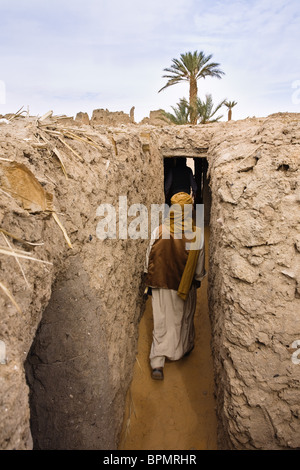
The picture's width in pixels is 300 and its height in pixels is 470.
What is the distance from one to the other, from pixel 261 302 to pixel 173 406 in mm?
1783

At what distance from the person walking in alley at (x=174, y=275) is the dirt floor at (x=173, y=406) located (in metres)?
0.16

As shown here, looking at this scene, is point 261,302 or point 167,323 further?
point 167,323

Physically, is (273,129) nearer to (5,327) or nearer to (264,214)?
(264,214)

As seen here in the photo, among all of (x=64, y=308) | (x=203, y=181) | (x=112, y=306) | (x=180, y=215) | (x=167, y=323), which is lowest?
(x=167, y=323)

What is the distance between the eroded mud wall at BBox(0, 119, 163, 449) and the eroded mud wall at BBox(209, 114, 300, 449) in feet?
3.22

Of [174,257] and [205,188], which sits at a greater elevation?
[205,188]

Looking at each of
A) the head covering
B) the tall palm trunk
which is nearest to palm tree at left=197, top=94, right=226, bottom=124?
the tall palm trunk

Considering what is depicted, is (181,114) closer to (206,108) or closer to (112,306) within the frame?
(206,108)

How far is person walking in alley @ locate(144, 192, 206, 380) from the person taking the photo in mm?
3336

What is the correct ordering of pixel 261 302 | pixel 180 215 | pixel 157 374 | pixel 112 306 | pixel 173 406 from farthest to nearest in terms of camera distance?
pixel 157 374, pixel 180 215, pixel 173 406, pixel 112 306, pixel 261 302

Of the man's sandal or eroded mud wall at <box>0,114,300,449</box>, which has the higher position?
eroded mud wall at <box>0,114,300,449</box>

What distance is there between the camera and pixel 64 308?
2.07 m

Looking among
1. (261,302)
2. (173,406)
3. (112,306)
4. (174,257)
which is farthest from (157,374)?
(261,302)

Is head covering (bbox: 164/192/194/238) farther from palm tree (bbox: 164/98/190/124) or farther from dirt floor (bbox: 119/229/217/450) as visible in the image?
palm tree (bbox: 164/98/190/124)
